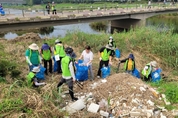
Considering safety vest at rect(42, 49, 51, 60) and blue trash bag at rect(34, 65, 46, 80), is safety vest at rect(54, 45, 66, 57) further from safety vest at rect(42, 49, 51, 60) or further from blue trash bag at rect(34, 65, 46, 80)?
blue trash bag at rect(34, 65, 46, 80)

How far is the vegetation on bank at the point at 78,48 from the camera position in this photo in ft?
11.1

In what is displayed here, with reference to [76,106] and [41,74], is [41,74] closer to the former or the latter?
[41,74]

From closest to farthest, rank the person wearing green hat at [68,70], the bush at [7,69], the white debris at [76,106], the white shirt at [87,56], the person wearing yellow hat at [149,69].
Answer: the white debris at [76,106], the person wearing green hat at [68,70], the bush at [7,69], the white shirt at [87,56], the person wearing yellow hat at [149,69]

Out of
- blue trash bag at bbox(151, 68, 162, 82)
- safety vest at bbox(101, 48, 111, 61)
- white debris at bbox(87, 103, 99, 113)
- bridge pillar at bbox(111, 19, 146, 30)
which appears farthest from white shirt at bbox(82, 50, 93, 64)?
bridge pillar at bbox(111, 19, 146, 30)

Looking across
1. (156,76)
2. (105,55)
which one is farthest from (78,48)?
(156,76)

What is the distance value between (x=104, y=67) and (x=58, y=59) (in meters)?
1.62

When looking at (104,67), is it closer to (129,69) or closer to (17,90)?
(129,69)

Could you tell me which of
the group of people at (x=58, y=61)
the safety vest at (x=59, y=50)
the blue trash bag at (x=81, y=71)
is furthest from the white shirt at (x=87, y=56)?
the safety vest at (x=59, y=50)

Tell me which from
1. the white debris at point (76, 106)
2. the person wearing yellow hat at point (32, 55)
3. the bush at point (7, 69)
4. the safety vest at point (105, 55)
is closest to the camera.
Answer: the white debris at point (76, 106)

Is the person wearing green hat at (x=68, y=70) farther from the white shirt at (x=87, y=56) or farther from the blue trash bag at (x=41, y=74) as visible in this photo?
the blue trash bag at (x=41, y=74)

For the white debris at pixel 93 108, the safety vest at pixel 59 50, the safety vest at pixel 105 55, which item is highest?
the safety vest at pixel 59 50

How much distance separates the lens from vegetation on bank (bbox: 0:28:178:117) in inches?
133

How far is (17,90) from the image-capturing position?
3.84m

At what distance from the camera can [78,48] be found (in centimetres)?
938
